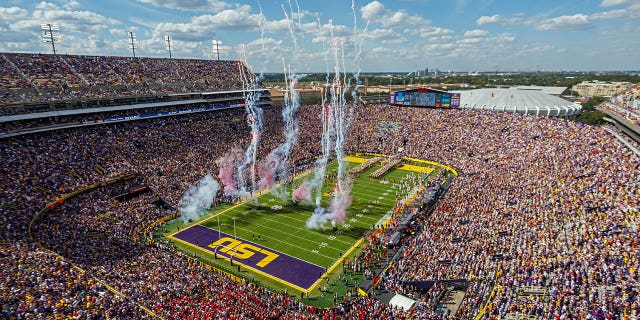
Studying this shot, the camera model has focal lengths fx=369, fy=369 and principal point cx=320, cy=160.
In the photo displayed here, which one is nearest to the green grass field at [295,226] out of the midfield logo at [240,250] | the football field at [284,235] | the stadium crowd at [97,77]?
the football field at [284,235]

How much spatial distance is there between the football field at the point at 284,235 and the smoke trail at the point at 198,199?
1.03 metres

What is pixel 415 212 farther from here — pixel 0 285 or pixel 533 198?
pixel 0 285

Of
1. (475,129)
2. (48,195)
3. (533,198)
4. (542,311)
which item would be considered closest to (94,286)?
(48,195)

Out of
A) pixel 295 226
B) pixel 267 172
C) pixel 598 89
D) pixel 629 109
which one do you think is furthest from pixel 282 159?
pixel 598 89

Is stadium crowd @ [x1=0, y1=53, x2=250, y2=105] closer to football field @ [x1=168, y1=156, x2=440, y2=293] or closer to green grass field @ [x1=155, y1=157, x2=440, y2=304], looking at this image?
green grass field @ [x1=155, y1=157, x2=440, y2=304]

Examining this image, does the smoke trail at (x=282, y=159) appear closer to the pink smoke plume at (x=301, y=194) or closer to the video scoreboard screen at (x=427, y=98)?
the pink smoke plume at (x=301, y=194)

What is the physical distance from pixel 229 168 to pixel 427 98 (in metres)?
36.1

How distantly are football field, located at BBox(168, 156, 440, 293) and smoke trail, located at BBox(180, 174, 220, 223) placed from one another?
1029 millimetres

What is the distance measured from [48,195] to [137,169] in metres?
8.78

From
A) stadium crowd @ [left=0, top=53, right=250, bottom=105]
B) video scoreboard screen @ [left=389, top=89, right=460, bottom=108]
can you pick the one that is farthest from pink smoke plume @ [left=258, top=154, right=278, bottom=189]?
video scoreboard screen @ [left=389, top=89, right=460, bottom=108]

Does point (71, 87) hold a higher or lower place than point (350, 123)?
higher

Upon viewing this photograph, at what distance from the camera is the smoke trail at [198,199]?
3394cm

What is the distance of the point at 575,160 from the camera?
107 ft

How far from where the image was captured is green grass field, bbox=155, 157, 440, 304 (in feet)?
87.4
